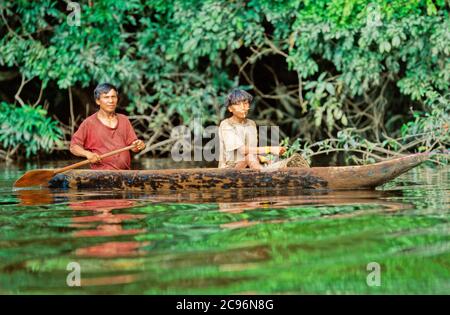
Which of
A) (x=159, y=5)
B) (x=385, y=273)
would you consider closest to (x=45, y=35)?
(x=159, y=5)

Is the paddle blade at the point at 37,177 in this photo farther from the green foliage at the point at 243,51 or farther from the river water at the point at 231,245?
the green foliage at the point at 243,51

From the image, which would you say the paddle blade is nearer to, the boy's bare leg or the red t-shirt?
the red t-shirt

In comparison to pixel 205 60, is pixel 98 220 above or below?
below

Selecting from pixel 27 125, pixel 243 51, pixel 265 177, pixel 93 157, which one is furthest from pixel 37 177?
pixel 243 51

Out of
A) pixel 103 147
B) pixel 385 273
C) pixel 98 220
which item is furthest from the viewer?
pixel 103 147

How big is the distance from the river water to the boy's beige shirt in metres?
0.89

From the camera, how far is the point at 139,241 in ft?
14.6

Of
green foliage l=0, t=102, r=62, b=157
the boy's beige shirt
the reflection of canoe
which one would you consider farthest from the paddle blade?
green foliage l=0, t=102, r=62, b=157

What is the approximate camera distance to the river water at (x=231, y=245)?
11.6 ft

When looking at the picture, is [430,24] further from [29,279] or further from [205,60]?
[29,279]

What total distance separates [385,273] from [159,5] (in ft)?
30.6

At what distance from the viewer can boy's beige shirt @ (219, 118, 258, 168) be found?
7.32 metres
